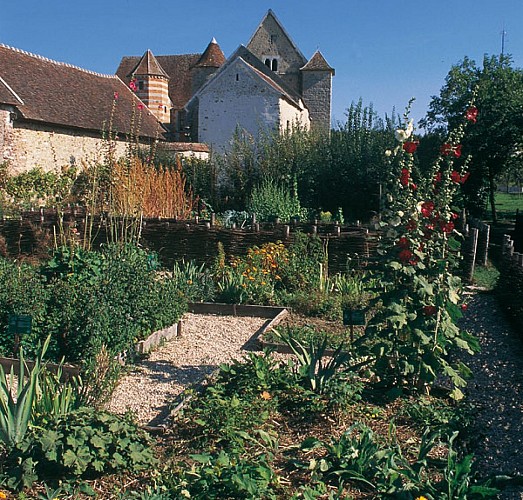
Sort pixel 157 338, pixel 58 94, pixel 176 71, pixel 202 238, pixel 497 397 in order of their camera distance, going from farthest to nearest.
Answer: pixel 176 71
pixel 58 94
pixel 202 238
pixel 157 338
pixel 497 397

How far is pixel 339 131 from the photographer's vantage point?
66.4 ft

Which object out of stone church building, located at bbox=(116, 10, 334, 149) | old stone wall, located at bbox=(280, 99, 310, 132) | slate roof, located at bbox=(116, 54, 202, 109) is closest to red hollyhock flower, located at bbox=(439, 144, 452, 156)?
old stone wall, located at bbox=(280, 99, 310, 132)

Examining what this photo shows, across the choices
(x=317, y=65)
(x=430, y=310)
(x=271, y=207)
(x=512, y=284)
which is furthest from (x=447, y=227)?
(x=317, y=65)

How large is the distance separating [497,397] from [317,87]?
34.3 m

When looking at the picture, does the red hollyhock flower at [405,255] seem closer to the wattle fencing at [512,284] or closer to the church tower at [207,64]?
the wattle fencing at [512,284]

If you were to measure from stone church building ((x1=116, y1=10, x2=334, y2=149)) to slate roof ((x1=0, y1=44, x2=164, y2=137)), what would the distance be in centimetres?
328

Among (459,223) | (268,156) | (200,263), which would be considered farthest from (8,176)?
(459,223)

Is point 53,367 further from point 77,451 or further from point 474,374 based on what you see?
point 474,374

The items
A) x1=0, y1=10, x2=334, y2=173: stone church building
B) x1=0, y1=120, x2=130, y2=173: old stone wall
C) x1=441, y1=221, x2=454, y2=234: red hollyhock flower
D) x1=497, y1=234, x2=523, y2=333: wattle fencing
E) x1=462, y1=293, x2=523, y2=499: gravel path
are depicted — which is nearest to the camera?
x1=462, y1=293, x2=523, y2=499: gravel path

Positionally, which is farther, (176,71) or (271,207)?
(176,71)

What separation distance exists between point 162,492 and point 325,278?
6297 mm

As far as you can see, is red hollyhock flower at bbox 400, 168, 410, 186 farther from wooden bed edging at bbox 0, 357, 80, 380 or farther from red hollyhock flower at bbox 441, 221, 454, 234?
wooden bed edging at bbox 0, 357, 80, 380

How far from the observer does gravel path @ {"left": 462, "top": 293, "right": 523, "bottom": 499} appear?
390cm

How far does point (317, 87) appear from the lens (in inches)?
1479
